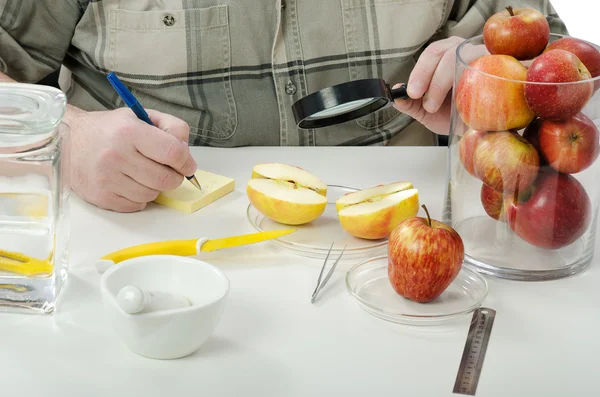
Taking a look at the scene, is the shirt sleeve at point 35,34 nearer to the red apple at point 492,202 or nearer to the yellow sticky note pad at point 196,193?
the yellow sticky note pad at point 196,193

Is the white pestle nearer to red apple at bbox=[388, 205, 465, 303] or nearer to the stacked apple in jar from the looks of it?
red apple at bbox=[388, 205, 465, 303]

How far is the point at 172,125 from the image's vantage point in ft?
3.80

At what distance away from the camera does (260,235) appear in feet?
3.35

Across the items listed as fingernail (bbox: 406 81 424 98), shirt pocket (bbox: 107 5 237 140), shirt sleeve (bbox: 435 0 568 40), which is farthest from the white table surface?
shirt sleeve (bbox: 435 0 568 40)

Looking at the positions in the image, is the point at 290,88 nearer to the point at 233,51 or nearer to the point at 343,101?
the point at 233,51

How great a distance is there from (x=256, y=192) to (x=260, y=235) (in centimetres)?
8

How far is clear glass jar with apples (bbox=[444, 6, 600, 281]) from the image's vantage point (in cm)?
91

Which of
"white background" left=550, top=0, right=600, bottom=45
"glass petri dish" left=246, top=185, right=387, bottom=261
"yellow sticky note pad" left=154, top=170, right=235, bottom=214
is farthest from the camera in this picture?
"white background" left=550, top=0, right=600, bottom=45

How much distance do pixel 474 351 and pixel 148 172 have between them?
19.9 inches

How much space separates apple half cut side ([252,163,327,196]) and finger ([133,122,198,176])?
10 centimetres

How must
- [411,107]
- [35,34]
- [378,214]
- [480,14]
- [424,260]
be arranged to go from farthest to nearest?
1. [480,14]
2. [35,34]
3. [411,107]
4. [378,214]
5. [424,260]

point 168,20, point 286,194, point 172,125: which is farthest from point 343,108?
point 168,20

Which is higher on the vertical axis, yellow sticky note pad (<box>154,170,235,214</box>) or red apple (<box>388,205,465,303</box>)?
red apple (<box>388,205,465,303</box>)

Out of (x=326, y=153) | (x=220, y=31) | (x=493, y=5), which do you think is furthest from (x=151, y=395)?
(x=493, y=5)
